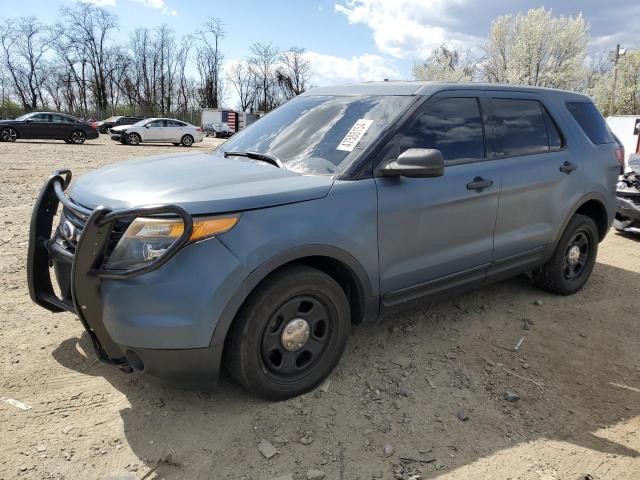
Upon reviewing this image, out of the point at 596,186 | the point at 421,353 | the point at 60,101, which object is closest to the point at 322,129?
the point at 421,353

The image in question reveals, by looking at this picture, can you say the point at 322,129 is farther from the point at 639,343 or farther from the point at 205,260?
the point at 639,343

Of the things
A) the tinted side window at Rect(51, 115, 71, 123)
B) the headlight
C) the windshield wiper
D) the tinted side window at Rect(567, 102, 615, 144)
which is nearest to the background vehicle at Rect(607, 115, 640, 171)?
the tinted side window at Rect(567, 102, 615, 144)

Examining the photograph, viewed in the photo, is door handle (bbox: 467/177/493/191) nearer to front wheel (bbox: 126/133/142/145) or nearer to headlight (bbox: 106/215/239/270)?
headlight (bbox: 106/215/239/270)

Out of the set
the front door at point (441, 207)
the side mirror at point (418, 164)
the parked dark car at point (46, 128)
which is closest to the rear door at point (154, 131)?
the parked dark car at point (46, 128)

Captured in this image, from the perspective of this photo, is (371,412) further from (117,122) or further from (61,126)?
(117,122)

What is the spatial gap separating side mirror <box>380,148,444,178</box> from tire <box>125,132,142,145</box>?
25505 millimetres

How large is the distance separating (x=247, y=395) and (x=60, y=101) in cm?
7187

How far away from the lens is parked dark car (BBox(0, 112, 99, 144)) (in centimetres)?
2245

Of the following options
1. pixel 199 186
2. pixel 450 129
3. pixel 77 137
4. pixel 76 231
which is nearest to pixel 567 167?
pixel 450 129

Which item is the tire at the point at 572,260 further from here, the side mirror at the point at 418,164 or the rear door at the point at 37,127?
the rear door at the point at 37,127

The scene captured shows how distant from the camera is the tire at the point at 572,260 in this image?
176 inches

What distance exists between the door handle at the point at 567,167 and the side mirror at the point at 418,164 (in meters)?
1.84

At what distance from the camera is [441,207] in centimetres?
329

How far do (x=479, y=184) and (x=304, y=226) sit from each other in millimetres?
1523
